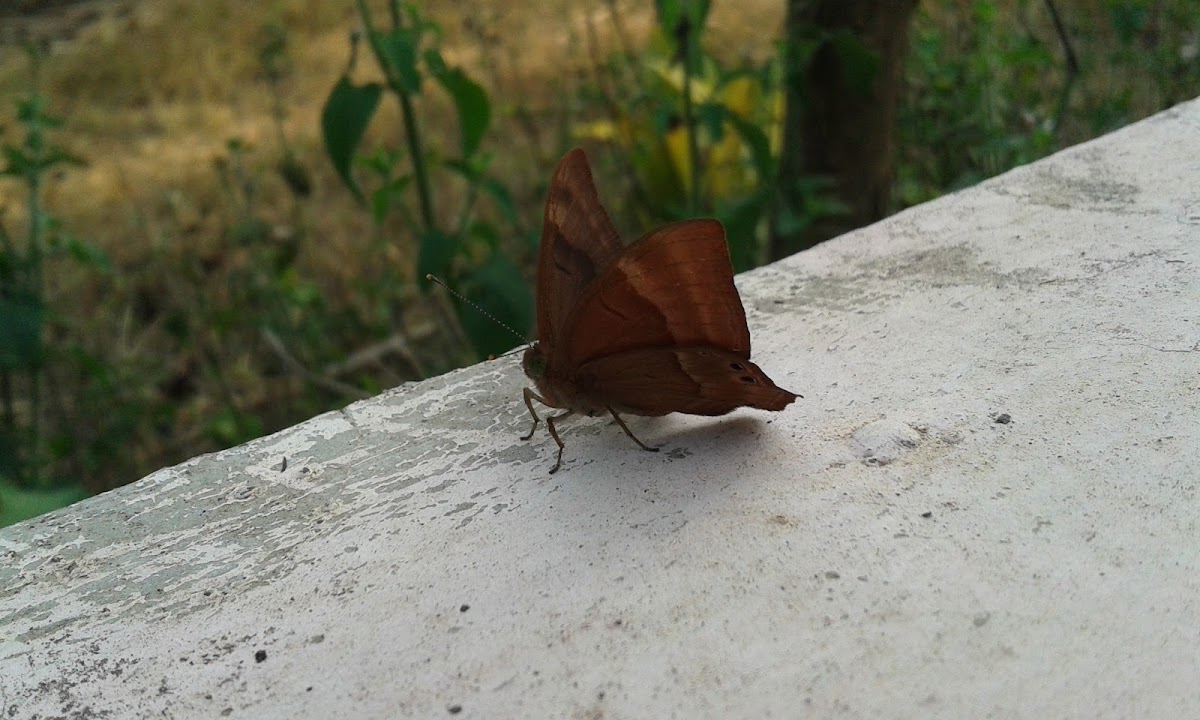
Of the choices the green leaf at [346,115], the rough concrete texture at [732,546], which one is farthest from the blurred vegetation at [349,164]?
the rough concrete texture at [732,546]

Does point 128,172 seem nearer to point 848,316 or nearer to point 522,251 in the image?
point 522,251

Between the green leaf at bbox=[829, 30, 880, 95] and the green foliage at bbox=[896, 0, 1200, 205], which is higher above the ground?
the green leaf at bbox=[829, 30, 880, 95]

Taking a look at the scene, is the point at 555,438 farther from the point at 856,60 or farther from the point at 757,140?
the point at 856,60

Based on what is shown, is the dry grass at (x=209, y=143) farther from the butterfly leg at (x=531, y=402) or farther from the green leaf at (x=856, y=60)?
the butterfly leg at (x=531, y=402)

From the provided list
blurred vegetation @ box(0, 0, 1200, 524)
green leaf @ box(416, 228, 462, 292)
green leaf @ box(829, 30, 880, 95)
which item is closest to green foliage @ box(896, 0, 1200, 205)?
blurred vegetation @ box(0, 0, 1200, 524)

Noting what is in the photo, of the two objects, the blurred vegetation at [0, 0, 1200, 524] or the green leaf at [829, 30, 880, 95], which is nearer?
the blurred vegetation at [0, 0, 1200, 524]

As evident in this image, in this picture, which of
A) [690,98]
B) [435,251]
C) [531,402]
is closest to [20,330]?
[435,251]

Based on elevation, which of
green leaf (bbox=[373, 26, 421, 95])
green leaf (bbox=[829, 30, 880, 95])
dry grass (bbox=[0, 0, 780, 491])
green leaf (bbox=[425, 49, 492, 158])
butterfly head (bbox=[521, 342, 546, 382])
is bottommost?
dry grass (bbox=[0, 0, 780, 491])

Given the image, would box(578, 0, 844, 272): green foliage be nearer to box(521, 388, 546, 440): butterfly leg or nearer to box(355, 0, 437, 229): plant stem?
box(355, 0, 437, 229): plant stem
